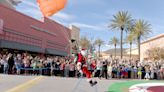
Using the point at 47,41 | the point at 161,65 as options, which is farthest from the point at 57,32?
the point at 161,65

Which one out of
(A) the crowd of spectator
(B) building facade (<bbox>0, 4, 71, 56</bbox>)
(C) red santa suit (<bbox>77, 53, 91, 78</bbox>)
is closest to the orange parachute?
(C) red santa suit (<bbox>77, 53, 91, 78</bbox>)

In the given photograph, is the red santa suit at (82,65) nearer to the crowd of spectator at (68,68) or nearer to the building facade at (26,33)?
the crowd of spectator at (68,68)

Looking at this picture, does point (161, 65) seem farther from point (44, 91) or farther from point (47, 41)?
point (47, 41)

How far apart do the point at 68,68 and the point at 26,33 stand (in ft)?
81.6

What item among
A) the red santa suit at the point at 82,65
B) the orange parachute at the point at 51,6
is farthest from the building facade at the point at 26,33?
the red santa suit at the point at 82,65

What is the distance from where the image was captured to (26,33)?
172ft

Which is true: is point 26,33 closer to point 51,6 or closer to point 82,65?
point 51,6

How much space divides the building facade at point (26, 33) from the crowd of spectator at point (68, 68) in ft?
24.4

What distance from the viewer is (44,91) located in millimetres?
15094

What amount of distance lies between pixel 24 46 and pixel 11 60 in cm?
→ 2475

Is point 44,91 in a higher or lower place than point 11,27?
lower

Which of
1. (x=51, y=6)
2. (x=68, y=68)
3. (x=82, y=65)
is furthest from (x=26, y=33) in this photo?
(x=82, y=65)

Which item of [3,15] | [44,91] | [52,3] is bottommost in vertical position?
[44,91]

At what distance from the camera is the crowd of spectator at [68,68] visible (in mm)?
27172
